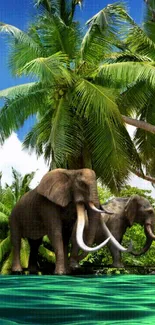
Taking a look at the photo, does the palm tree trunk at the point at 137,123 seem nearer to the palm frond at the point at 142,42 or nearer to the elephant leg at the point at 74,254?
the palm frond at the point at 142,42

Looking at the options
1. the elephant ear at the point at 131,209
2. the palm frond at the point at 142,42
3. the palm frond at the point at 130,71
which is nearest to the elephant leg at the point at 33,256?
the elephant ear at the point at 131,209

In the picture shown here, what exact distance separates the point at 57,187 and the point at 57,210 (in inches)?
19.7

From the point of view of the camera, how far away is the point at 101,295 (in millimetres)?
7191

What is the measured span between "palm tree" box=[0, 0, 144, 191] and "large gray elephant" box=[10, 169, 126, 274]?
3.15 metres

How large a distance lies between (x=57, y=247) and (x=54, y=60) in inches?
221

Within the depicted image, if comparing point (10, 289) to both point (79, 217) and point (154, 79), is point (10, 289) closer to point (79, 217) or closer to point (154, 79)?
point (79, 217)

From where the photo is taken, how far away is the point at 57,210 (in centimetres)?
1299

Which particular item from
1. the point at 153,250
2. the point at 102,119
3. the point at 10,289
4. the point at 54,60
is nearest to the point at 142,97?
the point at 102,119

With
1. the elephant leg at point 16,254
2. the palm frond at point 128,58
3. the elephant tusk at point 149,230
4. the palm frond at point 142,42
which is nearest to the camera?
the elephant leg at point 16,254

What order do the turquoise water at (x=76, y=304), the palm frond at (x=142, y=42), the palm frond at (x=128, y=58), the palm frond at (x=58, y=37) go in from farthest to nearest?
the palm frond at (x=142, y=42) < the palm frond at (x=58, y=37) < the palm frond at (x=128, y=58) < the turquoise water at (x=76, y=304)

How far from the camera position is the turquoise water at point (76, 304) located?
5191mm

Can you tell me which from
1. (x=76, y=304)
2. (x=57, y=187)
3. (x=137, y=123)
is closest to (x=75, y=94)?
(x=137, y=123)

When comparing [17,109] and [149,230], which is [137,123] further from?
[149,230]

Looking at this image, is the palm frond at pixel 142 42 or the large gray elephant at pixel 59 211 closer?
the large gray elephant at pixel 59 211
